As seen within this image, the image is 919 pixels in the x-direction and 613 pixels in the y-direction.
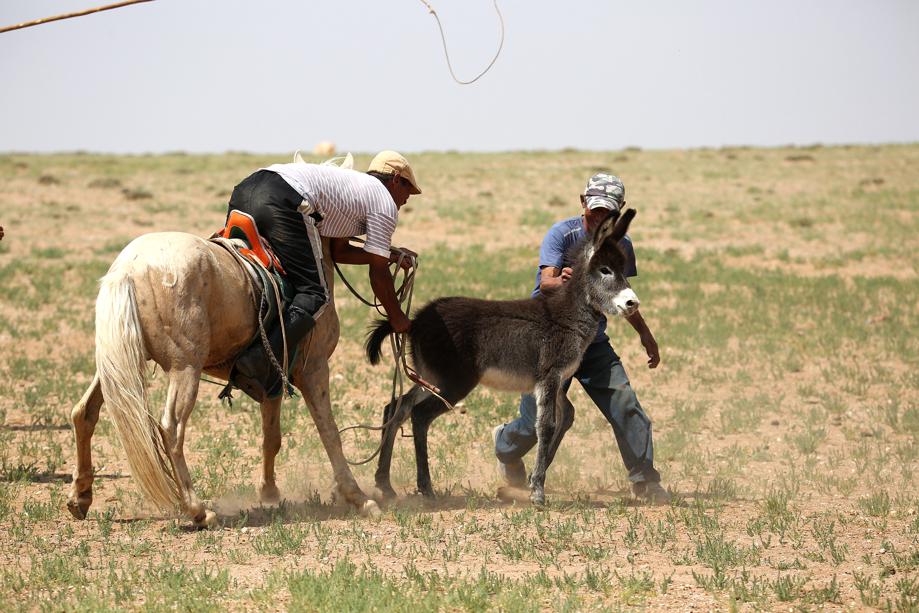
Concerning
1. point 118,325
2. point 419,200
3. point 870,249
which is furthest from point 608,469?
point 419,200

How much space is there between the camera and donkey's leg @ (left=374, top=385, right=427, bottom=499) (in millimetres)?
7586

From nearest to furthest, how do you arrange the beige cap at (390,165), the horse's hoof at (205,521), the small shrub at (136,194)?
the horse's hoof at (205,521) < the beige cap at (390,165) < the small shrub at (136,194)

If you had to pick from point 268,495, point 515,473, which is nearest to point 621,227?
point 515,473

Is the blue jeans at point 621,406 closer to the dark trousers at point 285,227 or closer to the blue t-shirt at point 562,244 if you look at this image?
the blue t-shirt at point 562,244

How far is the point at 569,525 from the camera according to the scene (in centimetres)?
652

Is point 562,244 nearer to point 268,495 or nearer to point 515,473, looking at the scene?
point 515,473

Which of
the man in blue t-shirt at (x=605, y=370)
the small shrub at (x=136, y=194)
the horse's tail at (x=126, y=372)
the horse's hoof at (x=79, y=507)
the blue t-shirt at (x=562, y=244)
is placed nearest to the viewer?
the horse's tail at (x=126, y=372)

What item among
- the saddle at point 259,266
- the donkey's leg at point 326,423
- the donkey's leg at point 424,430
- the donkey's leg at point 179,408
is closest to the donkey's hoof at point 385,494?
the donkey's leg at point 424,430

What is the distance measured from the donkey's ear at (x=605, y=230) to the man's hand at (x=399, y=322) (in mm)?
1436

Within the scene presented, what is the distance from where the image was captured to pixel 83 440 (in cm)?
651

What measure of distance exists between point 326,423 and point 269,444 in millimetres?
681

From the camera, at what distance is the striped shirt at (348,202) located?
6.81m

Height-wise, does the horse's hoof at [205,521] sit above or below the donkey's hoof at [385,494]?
above

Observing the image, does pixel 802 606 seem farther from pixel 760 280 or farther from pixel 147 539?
pixel 760 280
